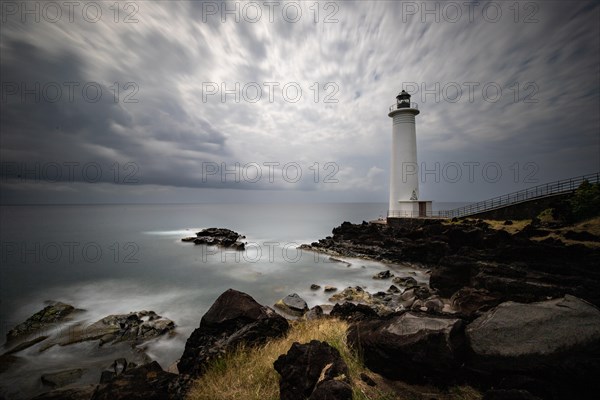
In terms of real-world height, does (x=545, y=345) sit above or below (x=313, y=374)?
above

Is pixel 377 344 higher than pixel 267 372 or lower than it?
higher

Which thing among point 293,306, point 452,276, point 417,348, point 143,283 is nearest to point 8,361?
point 143,283

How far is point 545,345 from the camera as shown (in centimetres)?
433

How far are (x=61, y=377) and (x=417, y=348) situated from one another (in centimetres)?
1265

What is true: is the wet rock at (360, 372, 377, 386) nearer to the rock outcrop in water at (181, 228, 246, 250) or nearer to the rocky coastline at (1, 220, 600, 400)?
the rocky coastline at (1, 220, 600, 400)

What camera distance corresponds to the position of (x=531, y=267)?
1459 centimetres

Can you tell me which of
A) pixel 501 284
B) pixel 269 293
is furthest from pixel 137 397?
pixel 269 293

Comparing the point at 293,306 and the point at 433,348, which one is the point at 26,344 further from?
the point at 433,348

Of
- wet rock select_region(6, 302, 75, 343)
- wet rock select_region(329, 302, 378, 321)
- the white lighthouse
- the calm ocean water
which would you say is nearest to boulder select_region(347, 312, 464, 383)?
wet rock select_region(329, 302, 378, 321)

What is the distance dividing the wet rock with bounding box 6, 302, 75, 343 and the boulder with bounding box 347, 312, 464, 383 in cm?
1736

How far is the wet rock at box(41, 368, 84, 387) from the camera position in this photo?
29.8 ft

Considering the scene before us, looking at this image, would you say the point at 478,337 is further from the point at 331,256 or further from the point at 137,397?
the point at 331,256

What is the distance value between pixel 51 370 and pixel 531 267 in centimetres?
2416

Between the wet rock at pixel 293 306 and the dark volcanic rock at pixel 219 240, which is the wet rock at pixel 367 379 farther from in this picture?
the dark volcanic rock at pixel 219 240
